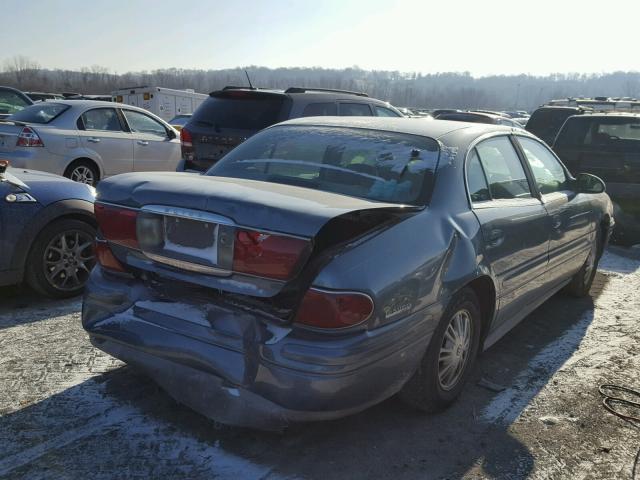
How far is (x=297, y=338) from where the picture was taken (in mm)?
2416

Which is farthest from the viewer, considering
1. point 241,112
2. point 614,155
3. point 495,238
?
point 614,155

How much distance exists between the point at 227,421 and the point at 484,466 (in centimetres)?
125

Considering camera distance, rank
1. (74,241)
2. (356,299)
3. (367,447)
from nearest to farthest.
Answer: (356,299) → (367,447) → (74,241)

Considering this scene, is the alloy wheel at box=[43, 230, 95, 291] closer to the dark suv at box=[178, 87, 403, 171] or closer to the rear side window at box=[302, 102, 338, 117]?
the dark suv at box=[178, 87, 403, 171]

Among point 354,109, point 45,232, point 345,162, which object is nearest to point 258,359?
point 345,162

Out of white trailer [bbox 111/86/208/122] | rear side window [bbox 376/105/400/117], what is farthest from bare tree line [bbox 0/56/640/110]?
rear side window [bbox 376/105/400/117]

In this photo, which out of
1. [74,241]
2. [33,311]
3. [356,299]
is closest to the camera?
[356,299]

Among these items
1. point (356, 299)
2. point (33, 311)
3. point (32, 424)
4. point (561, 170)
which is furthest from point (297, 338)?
point (561, 170)

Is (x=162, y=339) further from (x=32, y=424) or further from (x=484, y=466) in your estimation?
(x=484, y=466)

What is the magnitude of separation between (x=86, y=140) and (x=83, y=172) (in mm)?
534

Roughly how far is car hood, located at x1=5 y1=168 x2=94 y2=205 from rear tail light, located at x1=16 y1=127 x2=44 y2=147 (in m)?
3.91

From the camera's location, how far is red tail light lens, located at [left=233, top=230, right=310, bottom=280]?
2.40 m

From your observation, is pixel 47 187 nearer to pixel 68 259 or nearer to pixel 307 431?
pixel 68 259

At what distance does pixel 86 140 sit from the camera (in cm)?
927
